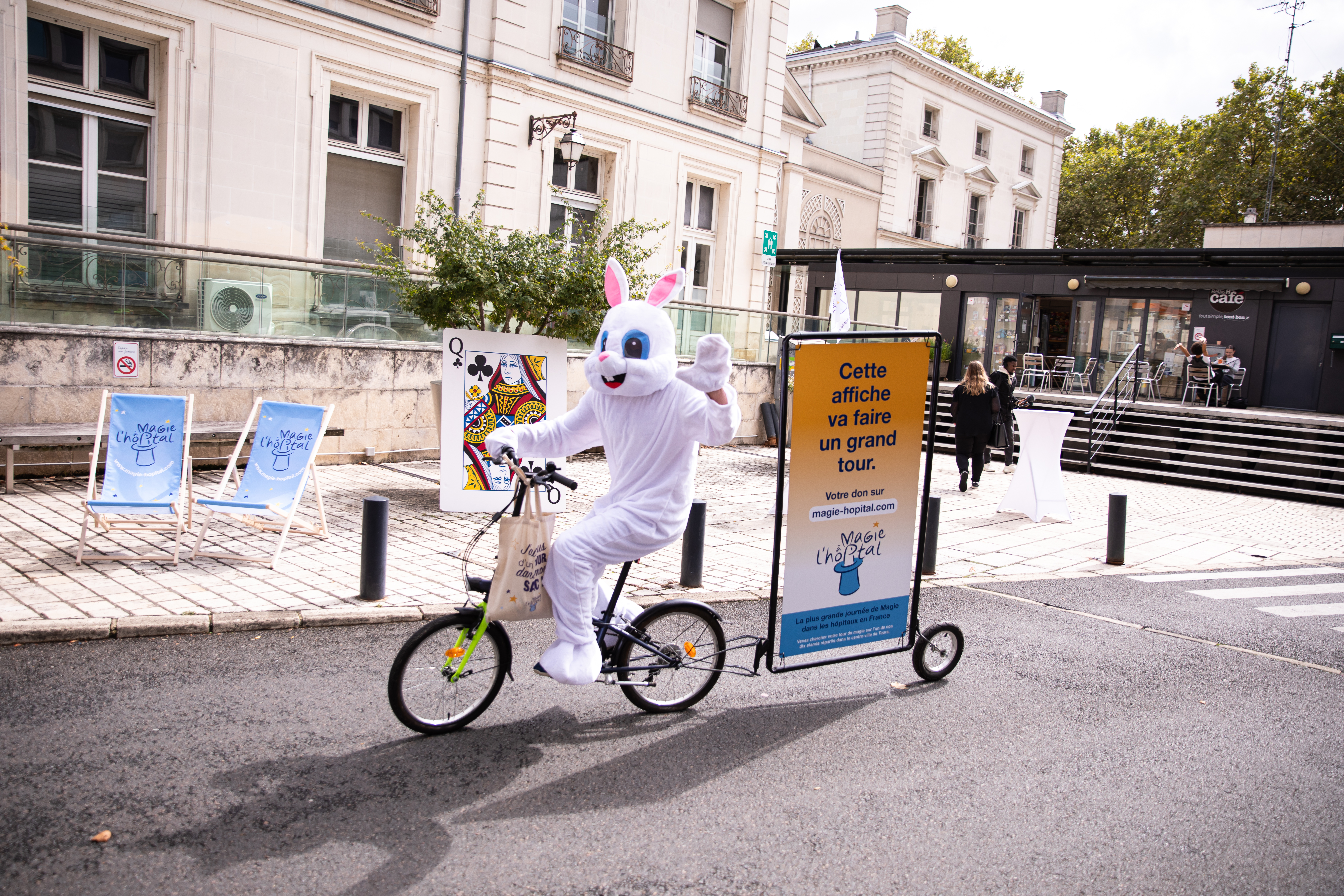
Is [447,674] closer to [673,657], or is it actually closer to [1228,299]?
[673,657]

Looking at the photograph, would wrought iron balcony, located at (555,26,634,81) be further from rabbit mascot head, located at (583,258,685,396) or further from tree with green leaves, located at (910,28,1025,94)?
tree with green leaves, located at (910,28,1025,94)

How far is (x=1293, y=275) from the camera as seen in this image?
20.9m

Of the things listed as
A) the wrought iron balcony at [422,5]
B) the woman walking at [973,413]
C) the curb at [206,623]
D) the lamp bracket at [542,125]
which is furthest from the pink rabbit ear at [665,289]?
the lamp bracket at [542,125]

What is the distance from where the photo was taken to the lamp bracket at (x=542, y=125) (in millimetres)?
16469

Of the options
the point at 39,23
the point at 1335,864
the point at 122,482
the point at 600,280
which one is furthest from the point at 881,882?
the point at 39,23

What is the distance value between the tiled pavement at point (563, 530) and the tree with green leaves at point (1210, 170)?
973 inches

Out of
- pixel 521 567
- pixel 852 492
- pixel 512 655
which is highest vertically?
pixel 852 492

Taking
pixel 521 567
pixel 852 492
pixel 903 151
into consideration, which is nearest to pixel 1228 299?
pixel 903 151

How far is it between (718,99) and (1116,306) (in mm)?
11258

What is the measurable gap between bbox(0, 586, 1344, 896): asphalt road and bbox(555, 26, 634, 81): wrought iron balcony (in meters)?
14.4

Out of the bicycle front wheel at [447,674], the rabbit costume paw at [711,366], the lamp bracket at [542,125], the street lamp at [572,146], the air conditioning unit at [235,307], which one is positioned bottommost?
the bicycle front wheel at [447,674]

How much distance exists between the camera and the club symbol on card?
8.95 m

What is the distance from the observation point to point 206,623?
5262mm

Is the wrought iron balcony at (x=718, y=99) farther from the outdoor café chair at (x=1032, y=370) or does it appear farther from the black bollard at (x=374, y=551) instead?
the black bollard at (x=374, y=551)
